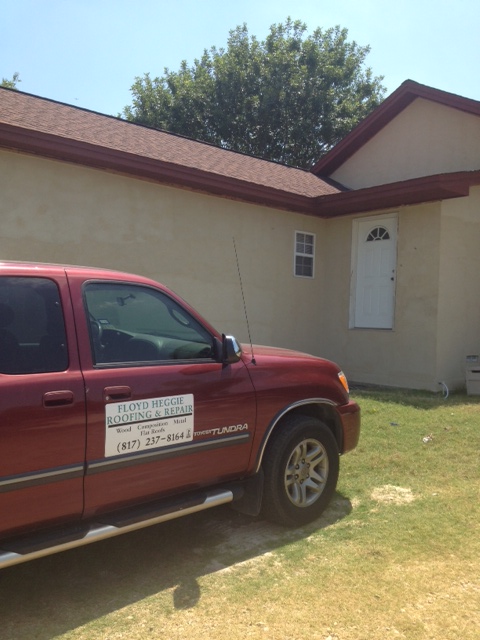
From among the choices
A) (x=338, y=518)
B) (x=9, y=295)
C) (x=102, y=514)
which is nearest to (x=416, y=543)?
(x=338, y=518)

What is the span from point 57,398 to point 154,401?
61 cm

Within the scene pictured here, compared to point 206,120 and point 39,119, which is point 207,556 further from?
point 206,120

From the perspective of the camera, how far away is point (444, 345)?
34.2 ft

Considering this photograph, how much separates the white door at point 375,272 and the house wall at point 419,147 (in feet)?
5.70

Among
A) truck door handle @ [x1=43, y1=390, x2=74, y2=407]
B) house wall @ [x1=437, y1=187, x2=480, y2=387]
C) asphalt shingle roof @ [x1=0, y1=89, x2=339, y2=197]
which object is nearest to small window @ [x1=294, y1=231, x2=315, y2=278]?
asphalt shingle roof @ [x1=0, y1=89, x2=339, y2=197]

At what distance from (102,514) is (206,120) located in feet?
88.4

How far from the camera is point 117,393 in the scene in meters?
3.30

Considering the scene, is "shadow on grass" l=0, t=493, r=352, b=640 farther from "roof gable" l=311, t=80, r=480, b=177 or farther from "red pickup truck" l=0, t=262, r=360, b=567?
"roof gable" l=311, t=80, r=480, b=177

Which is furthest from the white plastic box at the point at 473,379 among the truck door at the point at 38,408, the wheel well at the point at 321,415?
the truck door at the point at 38,408

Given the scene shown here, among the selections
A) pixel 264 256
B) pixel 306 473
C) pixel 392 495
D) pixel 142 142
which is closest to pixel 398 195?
pixel 264 256

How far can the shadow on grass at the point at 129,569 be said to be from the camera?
314cm

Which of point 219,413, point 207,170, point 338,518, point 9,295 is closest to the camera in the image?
point 9,295

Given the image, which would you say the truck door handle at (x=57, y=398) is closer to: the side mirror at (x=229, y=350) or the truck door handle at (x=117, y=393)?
the truck door handle at (x=117, y=393)

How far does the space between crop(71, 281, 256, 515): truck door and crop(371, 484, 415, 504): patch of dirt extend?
64.1 inches
